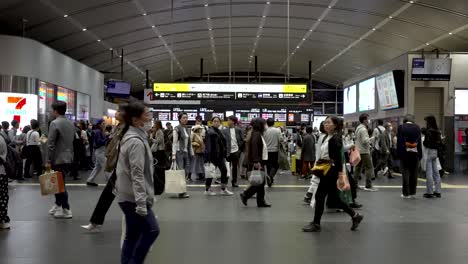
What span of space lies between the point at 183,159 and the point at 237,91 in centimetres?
467

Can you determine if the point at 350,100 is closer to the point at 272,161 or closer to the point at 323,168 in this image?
the point at 272,161

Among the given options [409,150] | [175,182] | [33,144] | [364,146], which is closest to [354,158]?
[409,150]

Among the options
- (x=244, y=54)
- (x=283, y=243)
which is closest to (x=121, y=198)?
(x=283, y=243)

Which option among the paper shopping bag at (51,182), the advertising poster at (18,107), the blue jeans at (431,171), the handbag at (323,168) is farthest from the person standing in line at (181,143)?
the advertising poster at (18,107)

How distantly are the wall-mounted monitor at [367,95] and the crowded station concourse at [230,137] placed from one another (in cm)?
20

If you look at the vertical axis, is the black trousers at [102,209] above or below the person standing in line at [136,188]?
below

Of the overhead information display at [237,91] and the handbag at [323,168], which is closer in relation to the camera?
the handbag at [323,168]

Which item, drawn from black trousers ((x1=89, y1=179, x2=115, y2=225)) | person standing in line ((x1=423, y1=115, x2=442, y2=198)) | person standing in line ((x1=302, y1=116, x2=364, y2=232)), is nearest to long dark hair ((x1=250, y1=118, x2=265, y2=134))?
person standing in line ((x1=302, y1=116, x2=364, y2=232))

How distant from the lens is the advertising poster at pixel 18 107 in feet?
57.1

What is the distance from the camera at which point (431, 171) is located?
11219 millimetres

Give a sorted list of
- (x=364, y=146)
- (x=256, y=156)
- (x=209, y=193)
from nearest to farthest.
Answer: (x=256, y=156) → (x=209, y=193) → (x=364, y=146)

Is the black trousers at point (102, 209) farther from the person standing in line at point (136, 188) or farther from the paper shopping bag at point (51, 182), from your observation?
the person standing in line at point (136, 188)

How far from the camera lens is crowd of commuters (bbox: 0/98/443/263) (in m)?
4.22

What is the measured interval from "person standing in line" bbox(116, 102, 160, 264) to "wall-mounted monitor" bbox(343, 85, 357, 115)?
82.3ft
